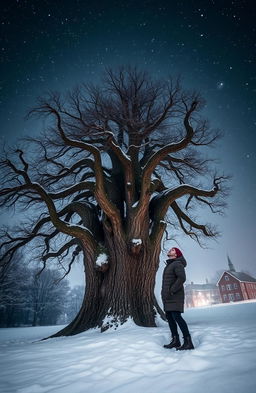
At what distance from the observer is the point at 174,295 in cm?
362

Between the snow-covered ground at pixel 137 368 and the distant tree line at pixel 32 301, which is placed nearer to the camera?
the snow-covered ground at pixel 137 368

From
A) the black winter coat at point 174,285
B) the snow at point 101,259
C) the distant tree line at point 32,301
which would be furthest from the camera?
the distant tree line at point 32,301

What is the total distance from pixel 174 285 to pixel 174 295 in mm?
168

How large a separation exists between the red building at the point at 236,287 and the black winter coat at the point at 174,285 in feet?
167

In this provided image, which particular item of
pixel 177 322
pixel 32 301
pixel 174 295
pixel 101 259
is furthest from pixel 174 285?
pixel 32 301

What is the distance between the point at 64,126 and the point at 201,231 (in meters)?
6.34

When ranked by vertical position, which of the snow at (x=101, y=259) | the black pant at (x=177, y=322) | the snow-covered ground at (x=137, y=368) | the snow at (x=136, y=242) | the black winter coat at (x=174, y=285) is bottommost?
the snow-covered ground at (x=137, y=368)

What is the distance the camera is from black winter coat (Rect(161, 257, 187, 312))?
357 cm

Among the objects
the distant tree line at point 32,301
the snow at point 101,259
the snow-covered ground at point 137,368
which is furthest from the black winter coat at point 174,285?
the distant tree line at point 32,301

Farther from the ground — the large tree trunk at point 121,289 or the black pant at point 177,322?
the large tree trunk at point 121,289

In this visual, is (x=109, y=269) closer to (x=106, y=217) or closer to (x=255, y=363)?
(x=106, y=217)

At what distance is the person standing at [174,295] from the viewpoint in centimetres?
338

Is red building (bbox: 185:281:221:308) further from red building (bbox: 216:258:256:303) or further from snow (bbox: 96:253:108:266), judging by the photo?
snow (bbox: 96:253:108:266)

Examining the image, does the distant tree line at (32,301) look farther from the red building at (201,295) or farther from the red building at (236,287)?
the red building at (201,295)
